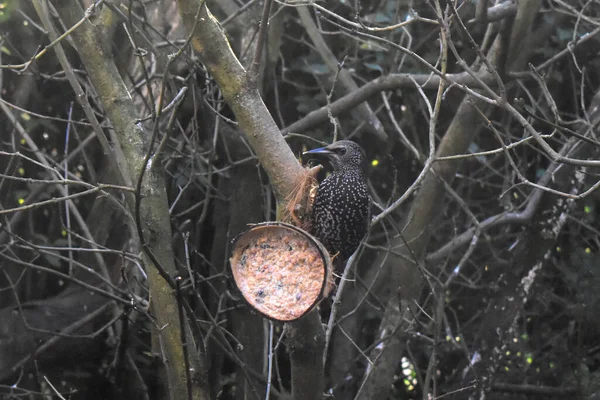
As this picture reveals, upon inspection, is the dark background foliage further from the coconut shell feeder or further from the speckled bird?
the coconut shell feeder

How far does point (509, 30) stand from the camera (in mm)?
2498

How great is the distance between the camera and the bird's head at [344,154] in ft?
6.91

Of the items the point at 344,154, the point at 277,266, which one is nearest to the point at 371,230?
the point at 344,154

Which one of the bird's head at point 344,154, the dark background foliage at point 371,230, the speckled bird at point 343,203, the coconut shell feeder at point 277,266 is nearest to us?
the coconut shell feeder at point 277,266

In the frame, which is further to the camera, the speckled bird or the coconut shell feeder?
the speckled bird

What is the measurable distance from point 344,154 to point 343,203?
0.71 feet

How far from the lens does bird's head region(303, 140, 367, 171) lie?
6.91 ft

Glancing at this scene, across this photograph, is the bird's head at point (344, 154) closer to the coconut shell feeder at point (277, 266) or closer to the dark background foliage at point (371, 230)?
the coconut shell feeder at point (277, 266)

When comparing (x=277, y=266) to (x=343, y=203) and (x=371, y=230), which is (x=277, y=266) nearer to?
(x=343, y=203)

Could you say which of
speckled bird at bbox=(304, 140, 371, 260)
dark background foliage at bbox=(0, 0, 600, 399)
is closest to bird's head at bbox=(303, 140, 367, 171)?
speckled bird at bbox=(304, 140, 371, 260)

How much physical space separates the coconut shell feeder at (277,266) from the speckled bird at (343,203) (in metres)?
0.20

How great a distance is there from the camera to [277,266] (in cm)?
171

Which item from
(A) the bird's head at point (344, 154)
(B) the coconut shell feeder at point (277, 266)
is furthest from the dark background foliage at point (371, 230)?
(B) the coconut shell feeder at point (277, 266)

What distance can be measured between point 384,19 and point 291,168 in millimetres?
1859
